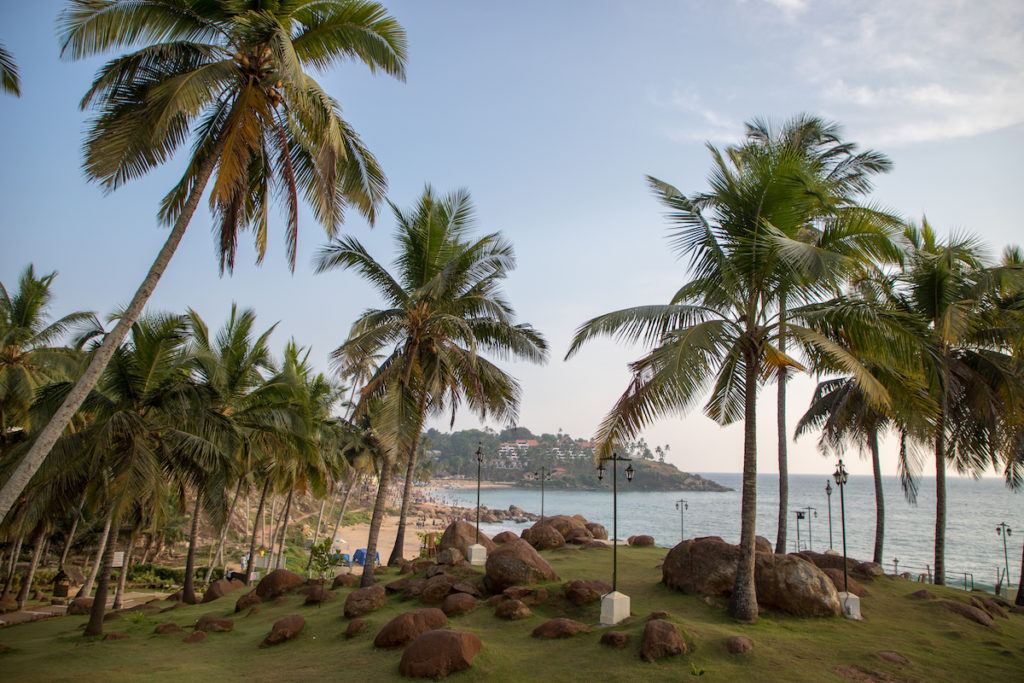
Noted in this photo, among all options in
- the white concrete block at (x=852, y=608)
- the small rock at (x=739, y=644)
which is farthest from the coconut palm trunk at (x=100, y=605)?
the white concrete block at (x=852, y=608)

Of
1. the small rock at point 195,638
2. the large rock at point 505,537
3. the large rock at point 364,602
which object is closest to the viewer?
the small rock at point 195,638

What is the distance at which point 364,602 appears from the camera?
14289 mm

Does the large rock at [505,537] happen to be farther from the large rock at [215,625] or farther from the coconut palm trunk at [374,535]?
the large rock at [215,625]

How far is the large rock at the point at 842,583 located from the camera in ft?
44.3

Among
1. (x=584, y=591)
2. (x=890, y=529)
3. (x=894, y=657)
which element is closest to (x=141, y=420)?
(x=584, y=591)

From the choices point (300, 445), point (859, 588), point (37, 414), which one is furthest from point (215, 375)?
point (859, 588)

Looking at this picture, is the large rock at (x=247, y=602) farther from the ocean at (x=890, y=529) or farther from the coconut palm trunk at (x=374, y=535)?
the ocean at (x=890, y=529)

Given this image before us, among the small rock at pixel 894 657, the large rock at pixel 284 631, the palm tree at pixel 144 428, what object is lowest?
the large rock at pixel 284 631

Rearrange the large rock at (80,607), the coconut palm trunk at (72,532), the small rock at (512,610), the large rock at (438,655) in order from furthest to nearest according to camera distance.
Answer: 1. the coconut palm trunk at (72,532)
2. the large rock at (80,607)
3. the small rock at (512,610)
4. the large rock at (438,655)

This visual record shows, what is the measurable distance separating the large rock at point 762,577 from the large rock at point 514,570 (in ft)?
9.66

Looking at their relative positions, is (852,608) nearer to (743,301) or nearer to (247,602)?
(743,301)

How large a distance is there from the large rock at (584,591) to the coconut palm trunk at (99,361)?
986 cm

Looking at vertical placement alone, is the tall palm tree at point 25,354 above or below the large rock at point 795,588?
above

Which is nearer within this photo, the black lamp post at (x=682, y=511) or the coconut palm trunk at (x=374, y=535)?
the coconut palm trunk at (x=374, y=535)
